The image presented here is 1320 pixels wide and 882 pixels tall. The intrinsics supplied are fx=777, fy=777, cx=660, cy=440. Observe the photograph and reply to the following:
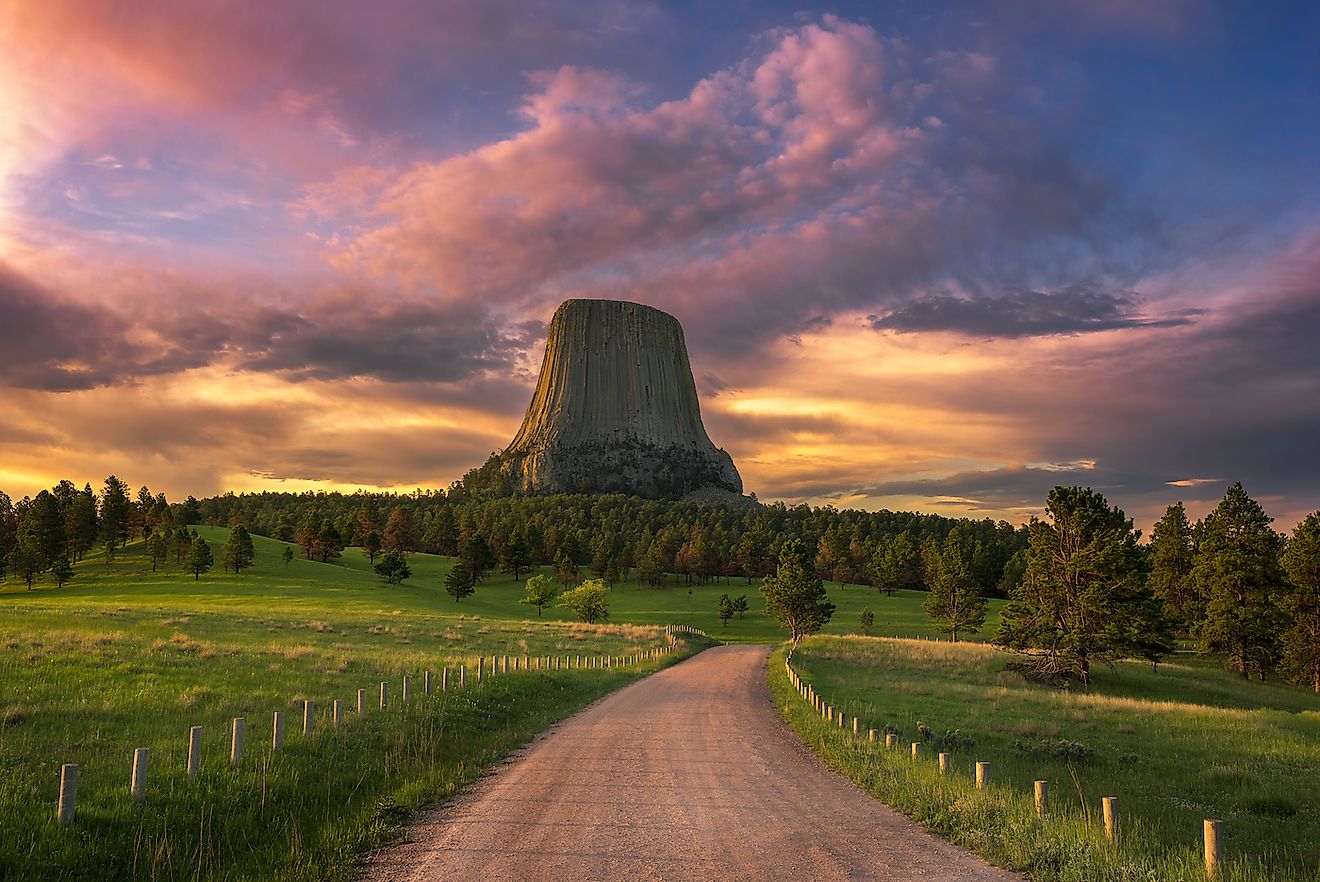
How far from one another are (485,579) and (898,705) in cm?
10495

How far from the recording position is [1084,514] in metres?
51.0

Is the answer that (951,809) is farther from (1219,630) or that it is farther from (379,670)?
(1219,630)

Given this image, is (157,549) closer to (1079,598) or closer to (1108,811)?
(1079,598)

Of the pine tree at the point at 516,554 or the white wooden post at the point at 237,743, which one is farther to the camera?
the pine tree at the point at 516,554

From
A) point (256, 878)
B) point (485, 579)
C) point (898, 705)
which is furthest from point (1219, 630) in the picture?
point (485, 579)

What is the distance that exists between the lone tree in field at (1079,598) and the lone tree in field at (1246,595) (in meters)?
8.35

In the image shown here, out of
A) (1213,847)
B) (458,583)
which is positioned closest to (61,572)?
(458,583)

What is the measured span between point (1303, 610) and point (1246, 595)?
398 centimetres

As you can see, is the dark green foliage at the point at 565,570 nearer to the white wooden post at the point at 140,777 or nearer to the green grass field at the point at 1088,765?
the green grass field at the point at 1088,765

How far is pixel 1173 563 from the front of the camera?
75.4 m

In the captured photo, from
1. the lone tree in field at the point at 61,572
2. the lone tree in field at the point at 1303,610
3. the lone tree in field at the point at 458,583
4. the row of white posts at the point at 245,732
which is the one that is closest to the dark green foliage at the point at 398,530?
the lone tree in field at the point at 458,583

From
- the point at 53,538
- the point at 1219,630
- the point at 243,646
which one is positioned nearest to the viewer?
the point at 243,646

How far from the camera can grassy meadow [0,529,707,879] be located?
29.2ft

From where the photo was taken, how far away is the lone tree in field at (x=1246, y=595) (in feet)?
184
